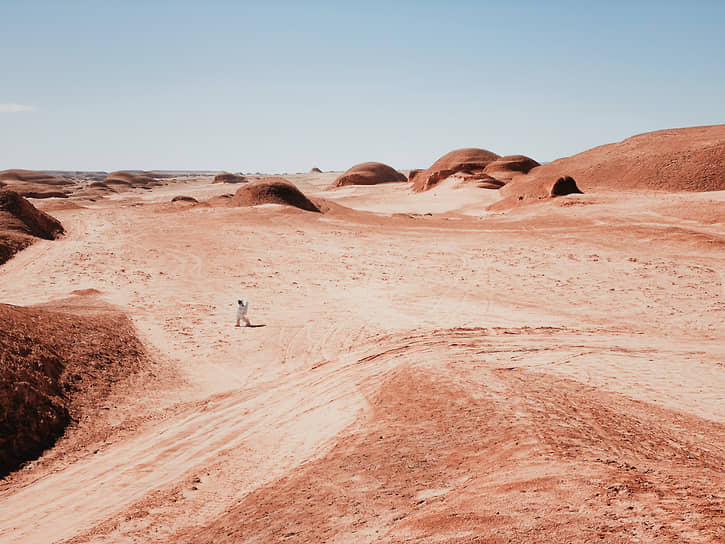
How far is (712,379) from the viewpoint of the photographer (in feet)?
28.2

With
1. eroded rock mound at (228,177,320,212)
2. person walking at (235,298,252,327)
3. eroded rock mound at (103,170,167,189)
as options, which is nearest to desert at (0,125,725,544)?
person walking at (235,298,252,327)

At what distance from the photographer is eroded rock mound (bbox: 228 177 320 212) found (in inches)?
1298

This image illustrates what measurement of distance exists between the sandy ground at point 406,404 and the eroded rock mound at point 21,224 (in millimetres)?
3303

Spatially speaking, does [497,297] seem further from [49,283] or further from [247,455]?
[49,283]

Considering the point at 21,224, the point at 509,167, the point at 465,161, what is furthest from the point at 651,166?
the point at 21,224

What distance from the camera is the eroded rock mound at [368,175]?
231 feet

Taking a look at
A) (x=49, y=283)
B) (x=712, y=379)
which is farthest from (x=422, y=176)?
(x=712, y=379)

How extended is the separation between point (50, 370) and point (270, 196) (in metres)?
25.7

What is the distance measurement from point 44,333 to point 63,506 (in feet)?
14.5

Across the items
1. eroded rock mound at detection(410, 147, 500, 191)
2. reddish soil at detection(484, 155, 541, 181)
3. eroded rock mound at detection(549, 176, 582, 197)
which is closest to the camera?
eroded rock mound at detection(549, 176, 582, 197)

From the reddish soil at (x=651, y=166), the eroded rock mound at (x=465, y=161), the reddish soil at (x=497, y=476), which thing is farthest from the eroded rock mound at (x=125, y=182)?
the reddish soil at (x=497, y=476)

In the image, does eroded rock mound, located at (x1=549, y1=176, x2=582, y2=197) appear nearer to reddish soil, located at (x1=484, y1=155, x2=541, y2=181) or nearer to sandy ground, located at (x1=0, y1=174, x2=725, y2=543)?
sandy ground, located at (x1=0, y1=174, x2=725, y2=543)

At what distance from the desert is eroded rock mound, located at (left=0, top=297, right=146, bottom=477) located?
1.4 inches

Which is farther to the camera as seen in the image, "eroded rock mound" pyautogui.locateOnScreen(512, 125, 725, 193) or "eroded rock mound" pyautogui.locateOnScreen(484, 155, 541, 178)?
"eroded rock mound" pyautogui.locateOnScreen(484, 155, 541, 178)
